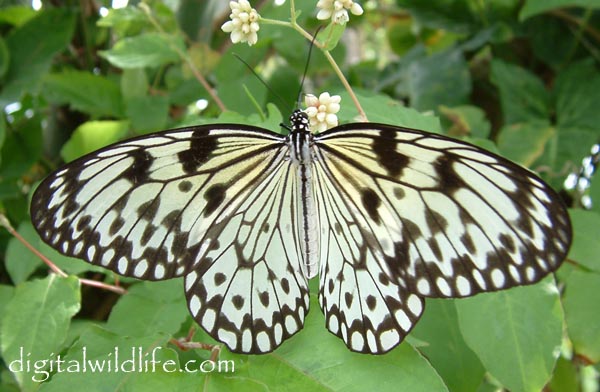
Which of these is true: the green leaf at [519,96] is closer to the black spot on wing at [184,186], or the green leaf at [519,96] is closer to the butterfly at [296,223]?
the butterfly at [296,223]

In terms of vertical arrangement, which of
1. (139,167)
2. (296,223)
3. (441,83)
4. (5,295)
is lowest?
(5,295)

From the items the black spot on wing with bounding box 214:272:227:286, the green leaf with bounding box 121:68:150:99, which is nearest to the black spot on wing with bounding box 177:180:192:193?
the black spot on wing with bounding box 214:272:227:286

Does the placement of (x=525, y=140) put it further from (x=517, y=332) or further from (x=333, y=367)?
(x=333, y=367)

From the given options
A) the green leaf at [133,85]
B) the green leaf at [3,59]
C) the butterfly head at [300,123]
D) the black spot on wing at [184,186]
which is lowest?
the green leaf at [133,85]

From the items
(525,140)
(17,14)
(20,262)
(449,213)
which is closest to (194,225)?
(449,213)

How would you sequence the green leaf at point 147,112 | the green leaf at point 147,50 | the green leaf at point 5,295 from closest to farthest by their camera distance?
1. the green leaf at point 5,295
2. the green leaf at point 147,50
3. the green leaf at point 147,112

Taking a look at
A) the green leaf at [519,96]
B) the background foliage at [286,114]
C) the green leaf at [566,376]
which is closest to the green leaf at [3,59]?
the background foliage at [286,114]

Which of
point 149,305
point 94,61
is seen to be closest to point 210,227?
point 149,305
